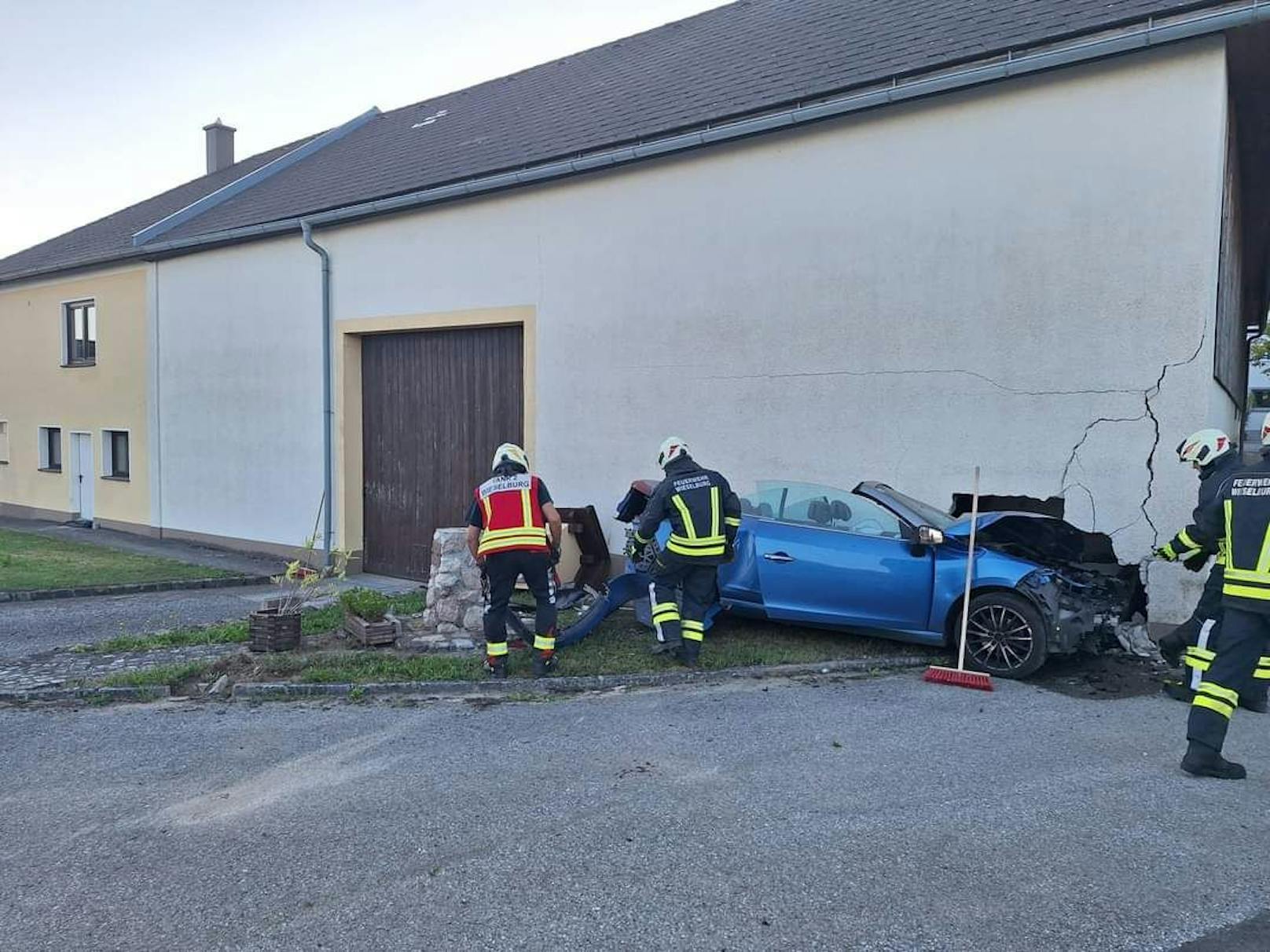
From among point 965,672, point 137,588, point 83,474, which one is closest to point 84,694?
point 137,588

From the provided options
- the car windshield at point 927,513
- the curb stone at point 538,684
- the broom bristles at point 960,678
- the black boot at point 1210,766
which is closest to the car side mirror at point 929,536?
the car windshield at point 927,513

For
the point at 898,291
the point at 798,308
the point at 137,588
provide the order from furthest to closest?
the point at 137,588, the point at 798,308, the point at 898,291

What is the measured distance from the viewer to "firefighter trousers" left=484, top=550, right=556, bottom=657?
7012 mm

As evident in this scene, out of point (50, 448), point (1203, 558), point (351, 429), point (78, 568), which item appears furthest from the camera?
point (50, 448)

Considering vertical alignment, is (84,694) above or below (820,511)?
below

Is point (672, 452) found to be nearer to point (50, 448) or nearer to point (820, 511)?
point (820, 511)

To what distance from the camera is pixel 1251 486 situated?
4973mm

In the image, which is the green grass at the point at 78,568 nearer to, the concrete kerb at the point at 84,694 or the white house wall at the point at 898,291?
the white house wall at the point at 898,291

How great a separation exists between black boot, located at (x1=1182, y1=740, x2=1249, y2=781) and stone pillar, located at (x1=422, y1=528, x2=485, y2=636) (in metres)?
5.36

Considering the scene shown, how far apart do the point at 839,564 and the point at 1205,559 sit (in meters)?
2.51

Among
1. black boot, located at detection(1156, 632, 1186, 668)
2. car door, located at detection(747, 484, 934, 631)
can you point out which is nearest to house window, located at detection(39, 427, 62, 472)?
car door, located at detection(747, 484, 934, 631)

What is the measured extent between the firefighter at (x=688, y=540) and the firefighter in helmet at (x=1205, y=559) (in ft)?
9.71

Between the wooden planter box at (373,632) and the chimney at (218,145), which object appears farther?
the chimney at (218,145)

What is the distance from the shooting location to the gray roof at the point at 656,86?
28.6 feet
